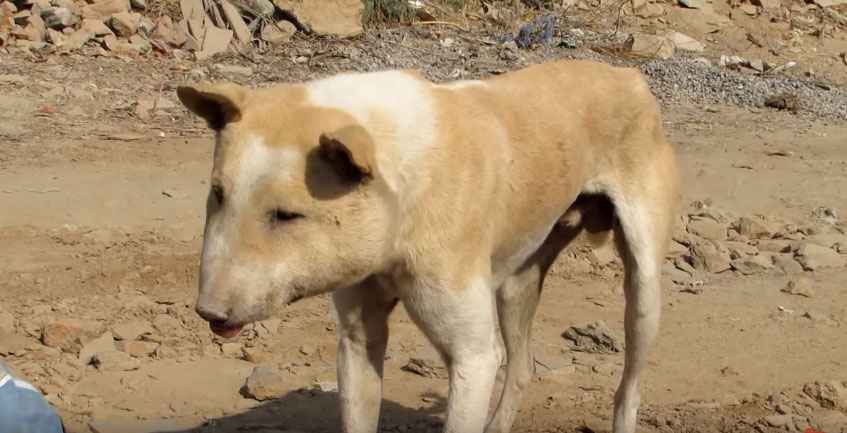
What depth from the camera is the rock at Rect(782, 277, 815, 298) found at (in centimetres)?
784

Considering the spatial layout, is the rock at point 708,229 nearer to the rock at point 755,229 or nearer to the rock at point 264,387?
the rock at point 755,229

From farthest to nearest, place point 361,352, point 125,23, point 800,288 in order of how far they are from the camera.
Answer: point 125,23 → point 800,288 → point 361,352

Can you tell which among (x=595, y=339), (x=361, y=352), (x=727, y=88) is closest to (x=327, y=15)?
(x=727, y=88)

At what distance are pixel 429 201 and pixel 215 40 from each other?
28.4 feet

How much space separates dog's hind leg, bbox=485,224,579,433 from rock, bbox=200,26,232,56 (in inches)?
280

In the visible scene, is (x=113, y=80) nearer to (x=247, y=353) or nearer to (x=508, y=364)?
(x=247, y=353)

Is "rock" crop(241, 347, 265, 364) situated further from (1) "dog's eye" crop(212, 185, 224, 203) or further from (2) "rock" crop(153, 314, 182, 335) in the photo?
(1) "dog's eye" crop(212, 185, 224, 203)

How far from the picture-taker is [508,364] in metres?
5.65

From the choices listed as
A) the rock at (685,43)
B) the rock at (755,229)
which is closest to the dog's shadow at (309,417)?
the rock at (755,229)

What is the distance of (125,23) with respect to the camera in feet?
39.1

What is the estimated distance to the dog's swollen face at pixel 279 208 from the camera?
3545 millimetres

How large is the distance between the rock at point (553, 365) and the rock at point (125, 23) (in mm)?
6749

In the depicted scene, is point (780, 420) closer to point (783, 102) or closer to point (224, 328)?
point (224, 328)

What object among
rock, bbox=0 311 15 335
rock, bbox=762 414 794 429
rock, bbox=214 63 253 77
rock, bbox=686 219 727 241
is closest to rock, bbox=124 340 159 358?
rock, bbox=0 311 15 335
